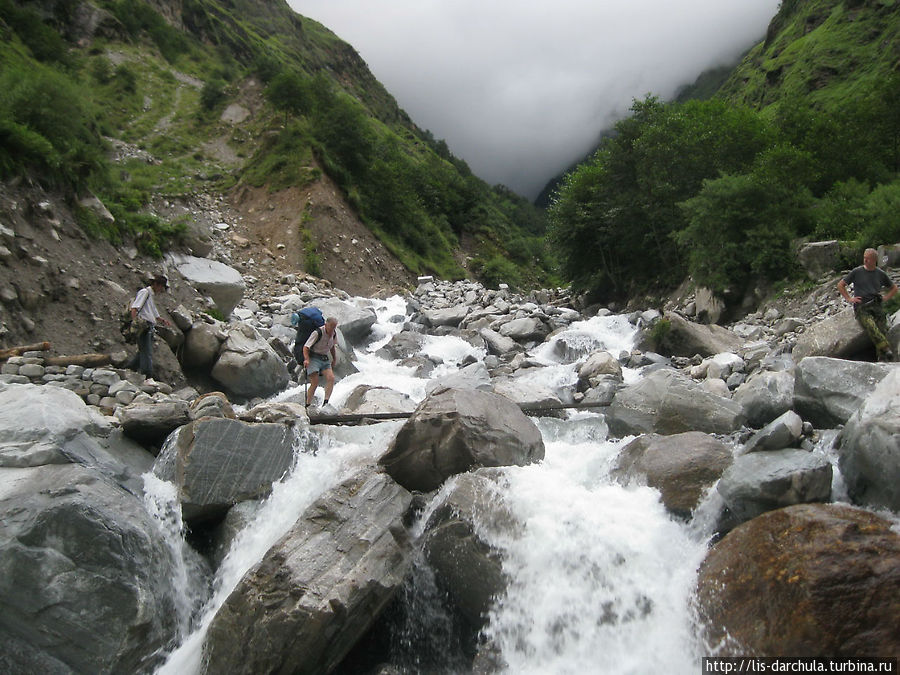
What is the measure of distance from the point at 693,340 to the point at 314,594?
1236cm

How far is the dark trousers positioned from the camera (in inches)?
382

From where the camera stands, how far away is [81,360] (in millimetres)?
9188

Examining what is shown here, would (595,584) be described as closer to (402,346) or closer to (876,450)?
(876,450)

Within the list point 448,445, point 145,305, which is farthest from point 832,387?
point 145,305

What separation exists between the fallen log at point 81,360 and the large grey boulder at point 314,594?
6416 millimetres

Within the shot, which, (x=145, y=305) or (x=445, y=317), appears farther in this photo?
(x=445, y=317)

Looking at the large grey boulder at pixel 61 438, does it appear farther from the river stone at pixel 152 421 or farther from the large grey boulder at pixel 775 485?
the large grey boulder at pixel 775 485

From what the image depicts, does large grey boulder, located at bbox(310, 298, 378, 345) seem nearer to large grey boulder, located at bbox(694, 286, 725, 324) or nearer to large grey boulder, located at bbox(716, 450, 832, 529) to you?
large grey boulder, located at bbox(694, 286, 725, 324)

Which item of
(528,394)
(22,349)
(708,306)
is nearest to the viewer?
(22,349)

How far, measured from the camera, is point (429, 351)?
16.8 m

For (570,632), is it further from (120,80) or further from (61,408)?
(120,80)

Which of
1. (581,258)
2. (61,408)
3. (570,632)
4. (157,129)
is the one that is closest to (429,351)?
(61,408)

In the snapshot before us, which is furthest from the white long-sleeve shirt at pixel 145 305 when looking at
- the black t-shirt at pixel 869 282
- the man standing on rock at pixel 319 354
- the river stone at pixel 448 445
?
the black t-shirt at pixel 869 282

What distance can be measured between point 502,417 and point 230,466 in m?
3.72
